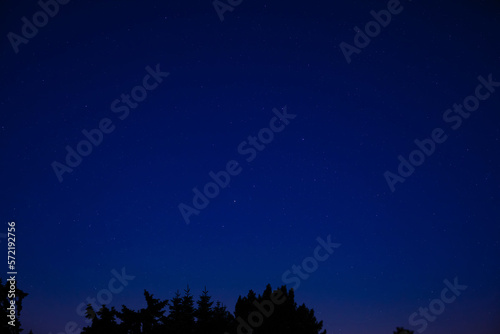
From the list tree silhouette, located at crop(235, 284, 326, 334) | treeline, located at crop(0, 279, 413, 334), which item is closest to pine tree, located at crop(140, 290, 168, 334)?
treeline, located at crop(0, 279, 413, 334)

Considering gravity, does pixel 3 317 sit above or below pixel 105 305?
above

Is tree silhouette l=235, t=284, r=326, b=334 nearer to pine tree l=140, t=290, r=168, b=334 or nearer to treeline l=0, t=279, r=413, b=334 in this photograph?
treeline l=0, t=279, r=413, b=334

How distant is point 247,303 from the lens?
23531 mm

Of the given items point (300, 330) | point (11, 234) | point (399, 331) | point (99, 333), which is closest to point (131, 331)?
point (99, 333)

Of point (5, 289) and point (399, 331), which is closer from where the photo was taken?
point (399, 331)

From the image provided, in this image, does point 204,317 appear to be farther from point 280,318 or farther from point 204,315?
point 280,318

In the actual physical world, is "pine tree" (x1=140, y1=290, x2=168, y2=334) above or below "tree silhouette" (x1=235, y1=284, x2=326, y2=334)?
above

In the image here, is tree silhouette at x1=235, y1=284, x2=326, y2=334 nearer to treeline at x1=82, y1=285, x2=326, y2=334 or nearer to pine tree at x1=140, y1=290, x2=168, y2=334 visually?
treeline at x1=82, y1=285, x2=326, y2=334

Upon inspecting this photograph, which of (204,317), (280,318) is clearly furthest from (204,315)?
(280,318)

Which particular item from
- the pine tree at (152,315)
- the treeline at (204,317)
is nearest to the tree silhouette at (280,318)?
the treeline at (204,317)

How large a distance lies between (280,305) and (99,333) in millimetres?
10155

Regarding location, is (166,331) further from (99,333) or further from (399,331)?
(399,331)

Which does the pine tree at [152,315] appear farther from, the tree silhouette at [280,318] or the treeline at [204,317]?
the tree silhouette at [280,318]

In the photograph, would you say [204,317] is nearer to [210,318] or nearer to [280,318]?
[210,318]
